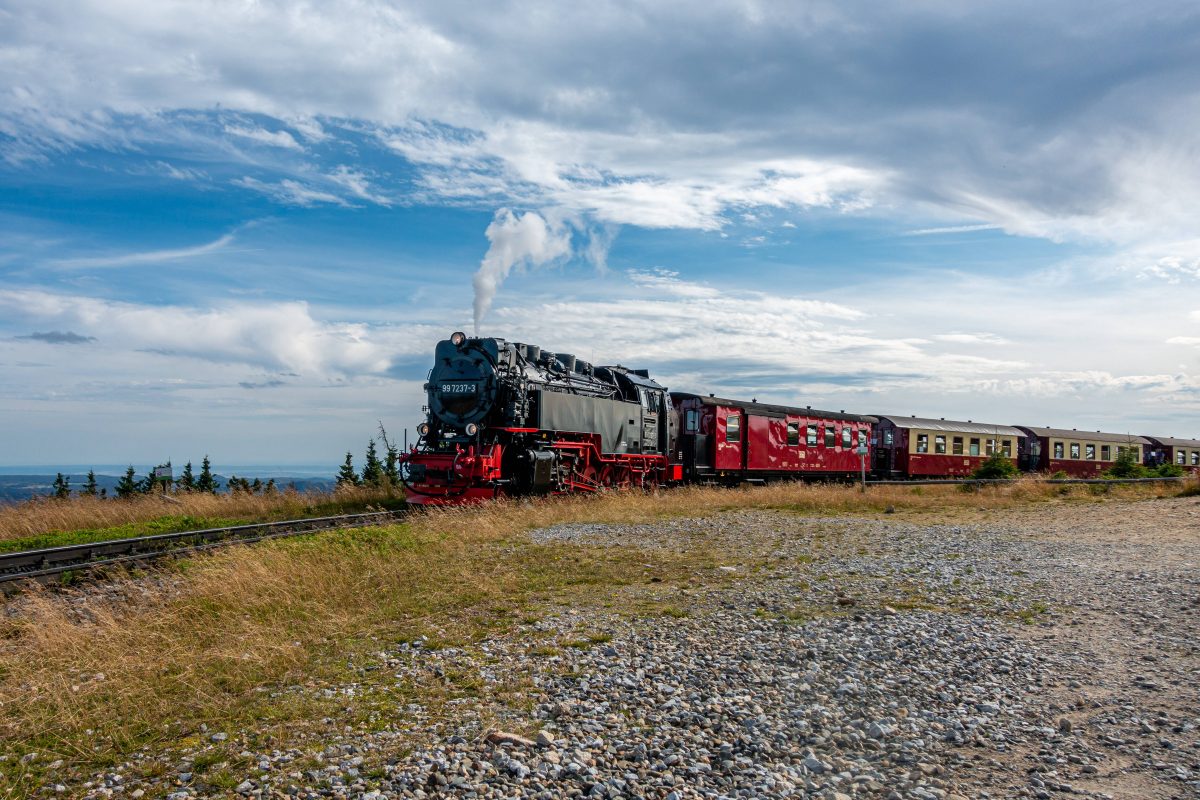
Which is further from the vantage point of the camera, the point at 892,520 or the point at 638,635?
the point at 892,520

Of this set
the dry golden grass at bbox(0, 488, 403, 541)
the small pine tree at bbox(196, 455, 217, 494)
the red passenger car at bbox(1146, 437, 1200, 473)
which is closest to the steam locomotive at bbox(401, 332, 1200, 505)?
the dry golden grass at bbox(0, 488, 403, 541)

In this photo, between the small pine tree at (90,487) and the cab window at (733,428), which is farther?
the cab window at (733,428)

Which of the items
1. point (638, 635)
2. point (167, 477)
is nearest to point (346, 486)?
point (167, 477)

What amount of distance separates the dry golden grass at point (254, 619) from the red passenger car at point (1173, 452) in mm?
47076

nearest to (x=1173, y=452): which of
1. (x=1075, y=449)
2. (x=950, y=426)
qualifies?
(x=1075, y=449)

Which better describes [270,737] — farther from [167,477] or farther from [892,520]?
[167,477]

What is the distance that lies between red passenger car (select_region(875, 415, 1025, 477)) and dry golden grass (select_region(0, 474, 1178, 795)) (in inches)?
1096

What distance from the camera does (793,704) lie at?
646cm

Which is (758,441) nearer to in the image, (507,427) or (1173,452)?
(507,427)

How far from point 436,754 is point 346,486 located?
21.0 metres

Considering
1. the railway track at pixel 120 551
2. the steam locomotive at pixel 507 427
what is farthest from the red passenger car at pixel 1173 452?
the railway track at pixel 120 551

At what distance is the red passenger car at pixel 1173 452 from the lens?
1968 inches

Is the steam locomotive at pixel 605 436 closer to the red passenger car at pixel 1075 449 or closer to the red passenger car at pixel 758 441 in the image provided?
the red passenger car at pixel 758 441

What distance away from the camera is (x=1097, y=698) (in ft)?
21.9
